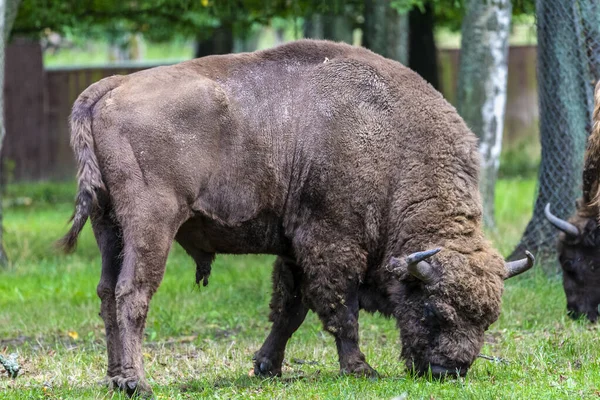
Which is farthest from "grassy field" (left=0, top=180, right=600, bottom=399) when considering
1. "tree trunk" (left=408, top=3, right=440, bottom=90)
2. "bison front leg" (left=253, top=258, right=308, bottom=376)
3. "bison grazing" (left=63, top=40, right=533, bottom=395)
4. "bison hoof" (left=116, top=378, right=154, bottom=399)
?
"tree trunk" (left=408, top=3, right=440, bottom=90)

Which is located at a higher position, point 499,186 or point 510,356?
point 510,356

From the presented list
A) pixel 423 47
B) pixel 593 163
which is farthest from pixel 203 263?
pixel 423 47

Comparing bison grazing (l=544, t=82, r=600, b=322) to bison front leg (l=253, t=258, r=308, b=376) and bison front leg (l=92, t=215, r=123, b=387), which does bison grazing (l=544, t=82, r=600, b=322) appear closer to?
bison front leg (l=253, t=258, r=308, b=376)

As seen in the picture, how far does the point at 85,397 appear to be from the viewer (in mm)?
5746

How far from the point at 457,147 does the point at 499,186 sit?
465 inches

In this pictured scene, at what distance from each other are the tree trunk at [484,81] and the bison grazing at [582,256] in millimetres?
3415

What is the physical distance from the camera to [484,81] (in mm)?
12398

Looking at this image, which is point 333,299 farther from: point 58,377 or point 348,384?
point 58,377

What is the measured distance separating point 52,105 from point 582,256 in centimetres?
1630

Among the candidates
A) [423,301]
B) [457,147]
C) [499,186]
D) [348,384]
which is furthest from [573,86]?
[499,186]

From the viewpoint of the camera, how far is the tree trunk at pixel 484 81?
12242 millimetres

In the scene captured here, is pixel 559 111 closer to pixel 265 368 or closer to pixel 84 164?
pixel 265 368

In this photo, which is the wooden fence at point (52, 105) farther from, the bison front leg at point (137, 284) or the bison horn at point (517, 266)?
the bison front leg at point (137, 284)

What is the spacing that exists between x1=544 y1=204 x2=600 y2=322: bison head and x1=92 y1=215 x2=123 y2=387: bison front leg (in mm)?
4341
